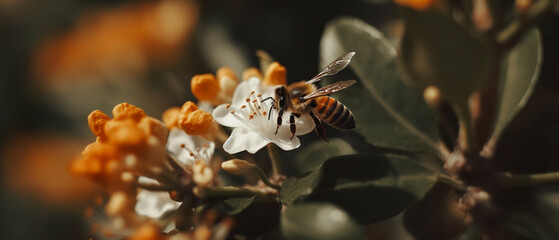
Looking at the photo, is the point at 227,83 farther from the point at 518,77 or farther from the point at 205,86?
the point at 518,77

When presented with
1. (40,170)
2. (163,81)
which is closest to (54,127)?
(40,170)

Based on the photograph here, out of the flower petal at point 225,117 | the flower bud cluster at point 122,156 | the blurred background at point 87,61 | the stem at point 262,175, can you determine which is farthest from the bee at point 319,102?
the blurred background at point 87,61

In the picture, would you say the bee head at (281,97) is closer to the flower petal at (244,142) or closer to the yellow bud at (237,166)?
the flower petal at (244,142)

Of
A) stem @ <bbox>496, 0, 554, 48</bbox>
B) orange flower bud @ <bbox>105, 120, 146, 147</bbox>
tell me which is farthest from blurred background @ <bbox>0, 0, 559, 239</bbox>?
orange flower bud @ <bbox>105, 120, 146, 147</bbox>

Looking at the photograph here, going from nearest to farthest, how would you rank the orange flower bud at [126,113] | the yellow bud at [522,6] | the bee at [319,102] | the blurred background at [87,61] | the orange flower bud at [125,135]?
the orange flower bud at [125,135] < the orange flower bud at [126,113] < the bee at [319,102] < the yellow bud at [522,6] < the blurred background at [87,61]

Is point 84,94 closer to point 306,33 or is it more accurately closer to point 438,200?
point 306,33

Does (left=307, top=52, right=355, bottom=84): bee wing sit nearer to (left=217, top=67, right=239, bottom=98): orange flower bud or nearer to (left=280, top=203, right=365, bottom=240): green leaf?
(left=217, top=67, right=239, bottom=98): orange flower bud
